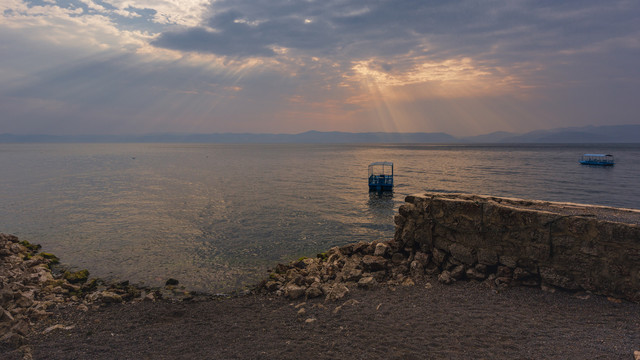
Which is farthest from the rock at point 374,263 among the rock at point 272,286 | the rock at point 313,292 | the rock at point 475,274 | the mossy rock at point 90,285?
the mossy rock at point 90,285

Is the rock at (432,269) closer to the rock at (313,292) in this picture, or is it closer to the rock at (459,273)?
the rock at (459,273)

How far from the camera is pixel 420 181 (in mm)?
59781

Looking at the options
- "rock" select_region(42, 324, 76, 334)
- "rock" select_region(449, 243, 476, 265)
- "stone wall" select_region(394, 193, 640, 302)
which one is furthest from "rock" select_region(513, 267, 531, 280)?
"rock" select_region(42, 324, 76, 334)

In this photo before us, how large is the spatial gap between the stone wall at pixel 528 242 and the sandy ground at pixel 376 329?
2.13 feet

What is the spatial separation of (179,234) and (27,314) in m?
15.0

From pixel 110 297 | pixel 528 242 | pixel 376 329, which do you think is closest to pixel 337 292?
pixel 376 329

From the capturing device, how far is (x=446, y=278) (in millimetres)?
13570

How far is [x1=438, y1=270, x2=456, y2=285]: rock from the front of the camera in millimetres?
13484

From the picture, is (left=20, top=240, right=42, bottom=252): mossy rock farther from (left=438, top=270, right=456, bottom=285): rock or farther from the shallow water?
(left=438, top=270, right=456, bottom=285): rock

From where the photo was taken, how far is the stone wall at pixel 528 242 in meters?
10.8

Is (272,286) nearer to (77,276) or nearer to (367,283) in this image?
(367,283)

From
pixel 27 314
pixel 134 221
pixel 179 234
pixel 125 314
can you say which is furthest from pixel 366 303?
pixel 134 221

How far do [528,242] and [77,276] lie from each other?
22642 mm

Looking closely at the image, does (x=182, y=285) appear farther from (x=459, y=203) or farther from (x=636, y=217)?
(x=636, y=217)
